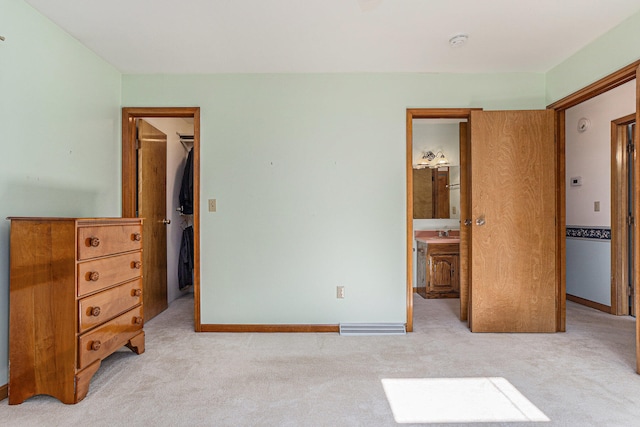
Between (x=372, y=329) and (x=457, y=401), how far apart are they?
1095mm

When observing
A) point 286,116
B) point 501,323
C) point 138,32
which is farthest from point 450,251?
point 138,32

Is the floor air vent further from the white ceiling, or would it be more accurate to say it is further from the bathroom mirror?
the white ceiling

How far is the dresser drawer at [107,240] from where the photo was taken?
182cm

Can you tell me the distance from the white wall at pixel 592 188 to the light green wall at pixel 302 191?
2367 mm

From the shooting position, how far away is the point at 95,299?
1.92 metres

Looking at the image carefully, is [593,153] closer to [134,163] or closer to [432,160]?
[432,160]

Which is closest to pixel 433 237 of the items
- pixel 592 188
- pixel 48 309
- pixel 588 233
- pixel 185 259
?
pixel 588 233

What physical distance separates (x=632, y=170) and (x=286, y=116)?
3570 millimetres

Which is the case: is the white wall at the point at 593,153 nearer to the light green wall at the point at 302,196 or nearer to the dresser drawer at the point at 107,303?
the light green wall at the point at 302,196

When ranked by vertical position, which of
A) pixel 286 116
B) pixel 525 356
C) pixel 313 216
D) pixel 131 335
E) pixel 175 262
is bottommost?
pixel 525 356

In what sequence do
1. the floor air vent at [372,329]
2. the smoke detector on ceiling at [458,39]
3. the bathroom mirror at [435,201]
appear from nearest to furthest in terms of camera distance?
1. the smoke detector on ceiling at [458,39]
2. the floor air vent at [372,329]
3. the bathroom mirror at [435,201]

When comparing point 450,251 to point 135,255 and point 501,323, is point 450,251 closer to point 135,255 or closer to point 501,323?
point 501,323

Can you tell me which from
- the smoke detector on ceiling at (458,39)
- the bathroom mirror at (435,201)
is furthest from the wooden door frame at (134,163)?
the bathroom mirror at (435,201)

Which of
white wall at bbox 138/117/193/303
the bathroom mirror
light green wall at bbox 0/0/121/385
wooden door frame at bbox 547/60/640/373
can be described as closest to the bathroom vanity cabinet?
the bathroom mirror
